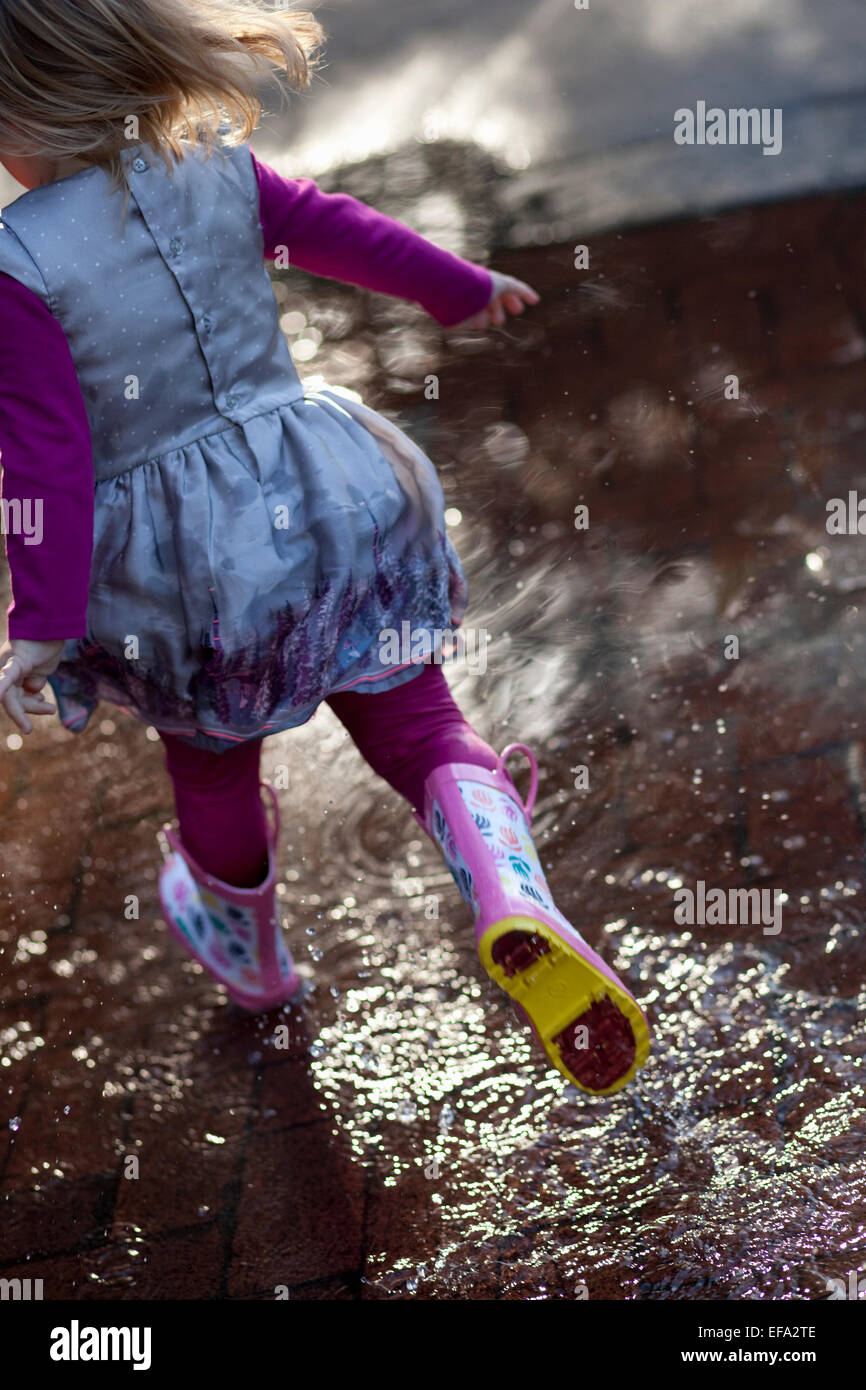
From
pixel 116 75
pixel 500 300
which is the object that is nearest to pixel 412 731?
pixel 500 300

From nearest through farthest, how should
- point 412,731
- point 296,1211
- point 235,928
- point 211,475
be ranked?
point 211,475
point 412,731
point 296,1211
point 235,928

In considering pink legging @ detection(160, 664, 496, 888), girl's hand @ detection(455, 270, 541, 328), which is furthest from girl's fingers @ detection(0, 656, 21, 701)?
girl's hand @ detection(455, 270, 541, 328)

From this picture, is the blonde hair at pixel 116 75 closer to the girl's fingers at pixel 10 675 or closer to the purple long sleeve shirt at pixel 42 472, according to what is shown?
the purple long sleeve shirt at pixel 42 472

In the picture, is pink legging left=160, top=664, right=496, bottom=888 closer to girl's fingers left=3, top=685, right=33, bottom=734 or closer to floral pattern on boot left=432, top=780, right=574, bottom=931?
floral pattern on boot left=432, top=780, right=574, bottom=931

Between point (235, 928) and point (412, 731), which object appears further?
point (235, 928)

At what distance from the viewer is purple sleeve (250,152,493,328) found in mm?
1570

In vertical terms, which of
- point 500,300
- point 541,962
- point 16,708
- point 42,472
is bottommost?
point 541,962

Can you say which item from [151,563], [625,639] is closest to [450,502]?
[625,639]

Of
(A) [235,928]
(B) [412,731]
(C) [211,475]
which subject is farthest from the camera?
(A) [235,928]

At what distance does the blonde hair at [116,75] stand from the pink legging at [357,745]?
596mm

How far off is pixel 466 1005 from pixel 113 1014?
49 centimetres

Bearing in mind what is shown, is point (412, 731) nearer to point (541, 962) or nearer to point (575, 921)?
point (541, 962)

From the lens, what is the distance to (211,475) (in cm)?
146

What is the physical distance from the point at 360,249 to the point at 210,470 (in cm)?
35
